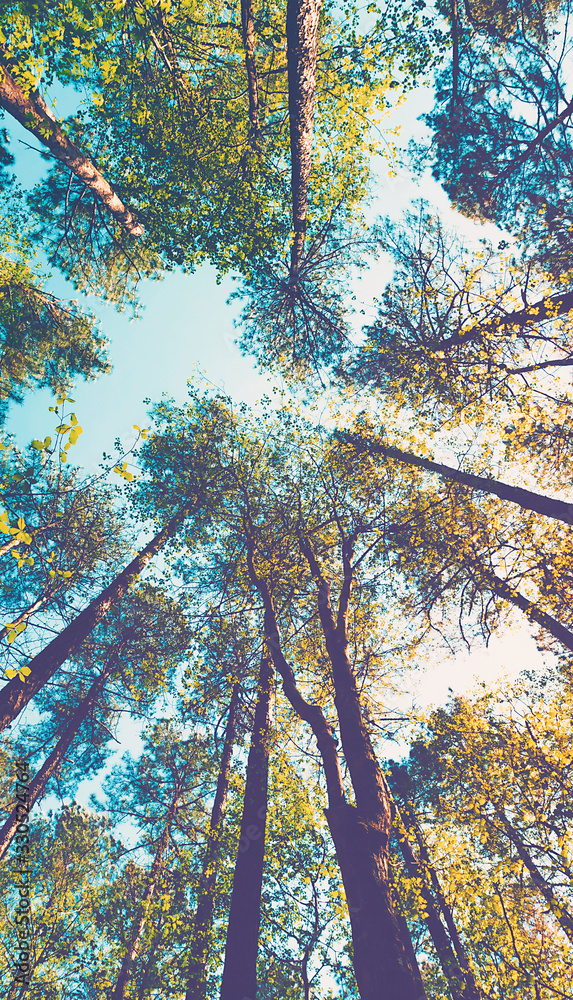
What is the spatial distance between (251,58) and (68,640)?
A: 1257 cm

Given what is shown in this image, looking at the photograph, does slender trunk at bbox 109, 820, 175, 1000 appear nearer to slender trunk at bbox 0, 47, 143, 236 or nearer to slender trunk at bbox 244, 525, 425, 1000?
slender trunk at bbox 244, 525, 425, 1000

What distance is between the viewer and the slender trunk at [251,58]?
709cm

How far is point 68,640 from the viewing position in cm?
883

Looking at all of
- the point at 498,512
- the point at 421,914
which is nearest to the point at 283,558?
the point at 498,512

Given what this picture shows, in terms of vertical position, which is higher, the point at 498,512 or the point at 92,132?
the point at 92,132

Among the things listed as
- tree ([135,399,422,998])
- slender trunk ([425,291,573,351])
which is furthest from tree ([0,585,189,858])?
slender trunk ([425,291,573,351])

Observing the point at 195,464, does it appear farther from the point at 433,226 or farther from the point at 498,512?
the point at 433,226

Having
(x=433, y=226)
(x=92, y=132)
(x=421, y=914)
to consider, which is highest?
(x=433, y=226)

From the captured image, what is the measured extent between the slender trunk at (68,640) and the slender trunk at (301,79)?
7.95 metres

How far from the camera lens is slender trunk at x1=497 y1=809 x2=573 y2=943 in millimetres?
6736

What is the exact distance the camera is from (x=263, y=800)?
698 cm

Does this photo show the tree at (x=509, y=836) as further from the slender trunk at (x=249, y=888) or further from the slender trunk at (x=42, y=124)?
the slender trunk at (x=42, y=124)

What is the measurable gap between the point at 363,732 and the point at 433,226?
13.2m

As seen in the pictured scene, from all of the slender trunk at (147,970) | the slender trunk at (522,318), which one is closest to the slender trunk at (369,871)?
the slender trunk at (147,970)
